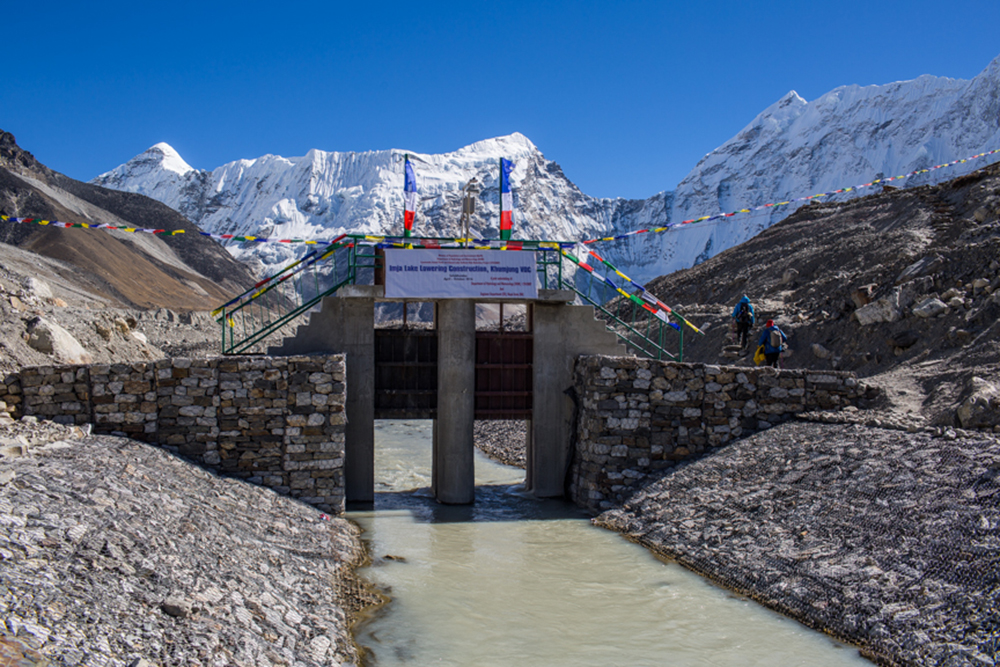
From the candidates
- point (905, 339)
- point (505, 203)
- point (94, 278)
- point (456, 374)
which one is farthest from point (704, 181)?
point (456, 374)

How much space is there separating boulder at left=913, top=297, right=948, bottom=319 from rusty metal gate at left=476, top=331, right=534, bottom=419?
9.54m

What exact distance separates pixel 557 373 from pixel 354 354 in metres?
4.48

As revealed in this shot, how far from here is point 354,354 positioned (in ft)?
47.4

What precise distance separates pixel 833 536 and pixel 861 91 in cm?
16919

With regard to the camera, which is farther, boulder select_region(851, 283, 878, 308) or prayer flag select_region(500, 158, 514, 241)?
boulder select_region(851, 283, 878, 308)

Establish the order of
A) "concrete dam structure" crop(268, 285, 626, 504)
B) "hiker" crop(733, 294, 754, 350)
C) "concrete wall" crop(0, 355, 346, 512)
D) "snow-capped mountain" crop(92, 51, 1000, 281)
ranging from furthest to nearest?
1. "snow-capped mountain" crop(92, 51, 1000, 281)
2. "hiker" crop(733, 294, 754, 350)
3. "concrete dam structure" crop(268, 285, 626, 504)
4. "concrete wall" crop(0, 355, 346, 512)

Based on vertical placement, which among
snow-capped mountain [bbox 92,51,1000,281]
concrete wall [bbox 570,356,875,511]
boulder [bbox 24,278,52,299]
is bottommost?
concrete wall [bbox 570,356,875,511]

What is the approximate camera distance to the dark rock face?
7.66 m

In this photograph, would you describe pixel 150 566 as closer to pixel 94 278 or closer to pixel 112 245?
pixel 94 278

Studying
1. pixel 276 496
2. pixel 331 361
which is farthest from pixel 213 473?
pixel 331 361

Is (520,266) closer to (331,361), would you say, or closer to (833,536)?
(331,361)

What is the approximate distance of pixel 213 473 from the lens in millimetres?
11836

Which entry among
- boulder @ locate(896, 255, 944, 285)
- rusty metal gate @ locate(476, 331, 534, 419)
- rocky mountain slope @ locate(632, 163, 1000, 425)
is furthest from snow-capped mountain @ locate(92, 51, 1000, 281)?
rusty metal gate @ locate(476, 331, 534, 419)

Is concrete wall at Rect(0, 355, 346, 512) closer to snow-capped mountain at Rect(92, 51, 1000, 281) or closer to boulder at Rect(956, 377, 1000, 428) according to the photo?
boulder at Rect(956, 377, 1000, 428)
